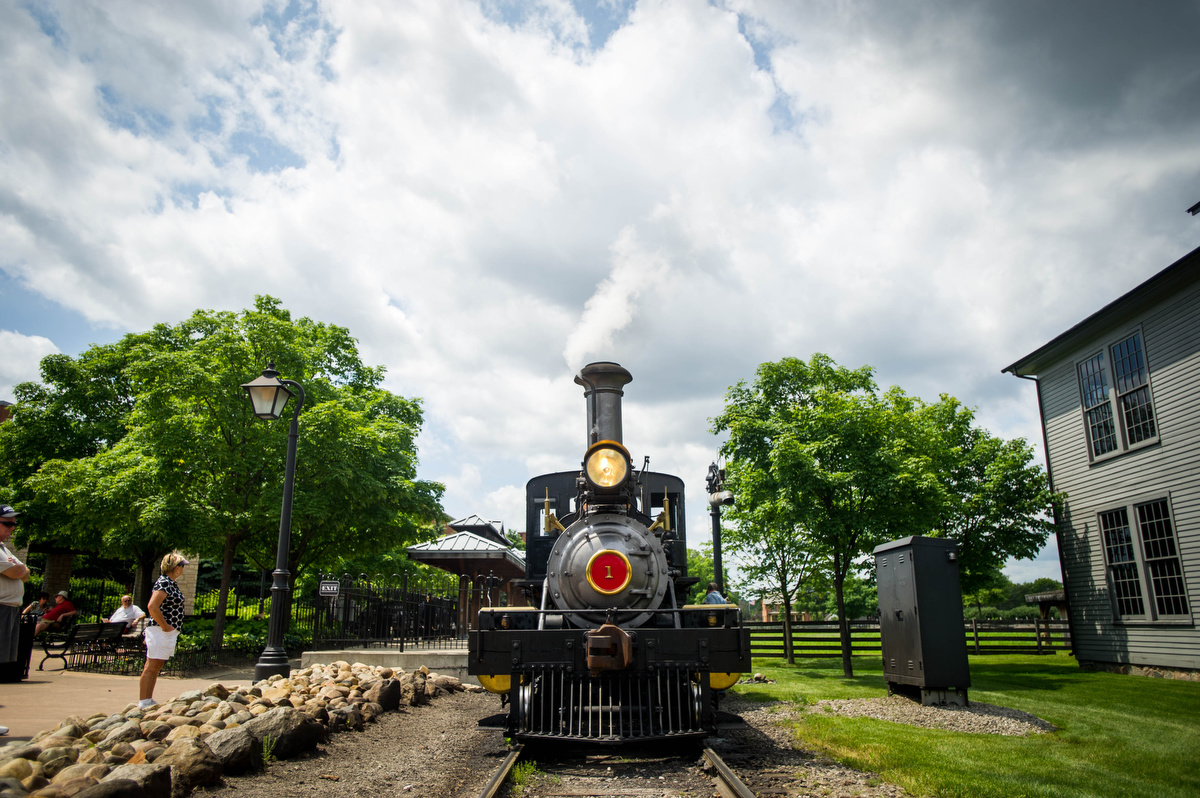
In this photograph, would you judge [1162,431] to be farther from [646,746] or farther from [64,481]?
[64,481]

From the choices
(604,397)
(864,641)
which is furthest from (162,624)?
(864,641)

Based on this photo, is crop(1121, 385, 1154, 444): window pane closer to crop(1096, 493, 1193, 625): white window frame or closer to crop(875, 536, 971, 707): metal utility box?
crop(1096, 493, 1193, 625): white window frame

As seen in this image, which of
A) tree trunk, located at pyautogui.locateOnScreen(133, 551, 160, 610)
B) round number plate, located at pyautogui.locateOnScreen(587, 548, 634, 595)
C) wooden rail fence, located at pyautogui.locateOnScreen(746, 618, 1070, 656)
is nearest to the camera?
round number plate, located at pyautogui.locateOnScreen(587, 548, 634, 595)

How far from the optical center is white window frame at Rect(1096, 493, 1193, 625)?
12.5 metres

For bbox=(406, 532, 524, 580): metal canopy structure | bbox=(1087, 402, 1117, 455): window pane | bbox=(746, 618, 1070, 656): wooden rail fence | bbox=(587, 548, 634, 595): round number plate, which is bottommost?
bbox=(746, 618, 1070, 656): wooden rail fence

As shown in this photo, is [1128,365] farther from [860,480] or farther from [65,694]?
[65,694]

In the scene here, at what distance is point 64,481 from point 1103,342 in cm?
2343

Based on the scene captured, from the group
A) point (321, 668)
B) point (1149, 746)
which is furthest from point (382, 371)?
point (1149, 746)

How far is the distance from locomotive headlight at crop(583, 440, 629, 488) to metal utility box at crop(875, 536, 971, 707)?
4128 millimetres

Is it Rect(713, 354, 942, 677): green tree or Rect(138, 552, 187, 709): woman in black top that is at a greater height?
Rect(713, 354, 942, 677): green tree

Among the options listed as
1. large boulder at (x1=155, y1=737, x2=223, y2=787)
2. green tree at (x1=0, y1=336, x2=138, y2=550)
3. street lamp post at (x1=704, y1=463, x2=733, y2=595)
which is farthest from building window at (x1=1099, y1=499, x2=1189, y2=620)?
green tree at (x1=0, y1=336, x2=138, y2=550)

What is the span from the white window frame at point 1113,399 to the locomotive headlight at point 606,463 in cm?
1169

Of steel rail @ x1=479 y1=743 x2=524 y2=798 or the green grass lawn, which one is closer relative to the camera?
steel rail @ x1=479 y1=743 x2=524 y2=798

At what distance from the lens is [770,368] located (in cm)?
2262
